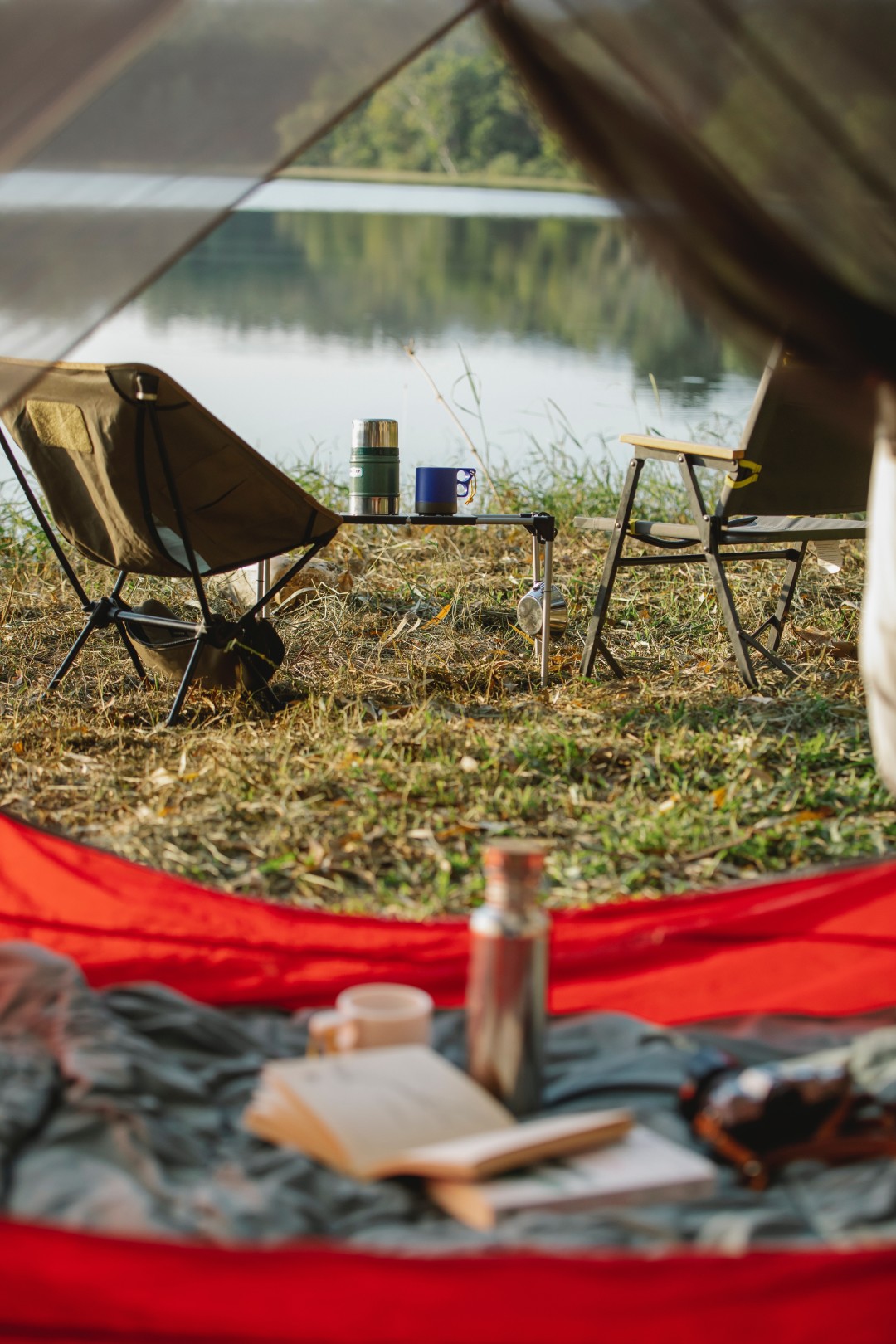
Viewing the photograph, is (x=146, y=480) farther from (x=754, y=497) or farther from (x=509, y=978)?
(x=509, y=978)

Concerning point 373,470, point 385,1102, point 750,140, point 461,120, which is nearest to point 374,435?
point 373,470

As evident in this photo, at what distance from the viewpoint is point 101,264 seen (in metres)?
2.13

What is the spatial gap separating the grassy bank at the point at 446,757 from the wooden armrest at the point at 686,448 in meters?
0.64

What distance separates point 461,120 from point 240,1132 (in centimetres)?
736

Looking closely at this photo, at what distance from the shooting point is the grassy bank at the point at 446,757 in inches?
105

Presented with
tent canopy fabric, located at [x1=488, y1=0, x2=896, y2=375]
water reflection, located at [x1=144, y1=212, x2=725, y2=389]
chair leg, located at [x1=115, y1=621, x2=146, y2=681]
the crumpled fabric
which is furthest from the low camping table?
water reflection, located at [x1=144, y1=212, x2=725, y2=389]

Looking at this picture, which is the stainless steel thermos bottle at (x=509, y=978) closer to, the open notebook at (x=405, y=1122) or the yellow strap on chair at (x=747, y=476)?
the open notebook at (x=405, y=1122)

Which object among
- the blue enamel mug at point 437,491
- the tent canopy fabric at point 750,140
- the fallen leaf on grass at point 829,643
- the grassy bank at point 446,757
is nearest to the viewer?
the tent canopy fabric at point 750,140

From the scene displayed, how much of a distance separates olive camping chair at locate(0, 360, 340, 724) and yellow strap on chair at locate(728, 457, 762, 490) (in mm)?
1032

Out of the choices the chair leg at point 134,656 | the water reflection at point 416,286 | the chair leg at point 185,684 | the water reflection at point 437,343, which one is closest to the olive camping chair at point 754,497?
the water reflection at point 437,343

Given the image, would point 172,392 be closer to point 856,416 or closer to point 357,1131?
point 856,416

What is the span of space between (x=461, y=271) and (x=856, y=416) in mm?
16453

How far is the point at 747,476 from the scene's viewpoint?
3609 mm

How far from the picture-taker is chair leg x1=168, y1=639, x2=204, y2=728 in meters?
3.38
